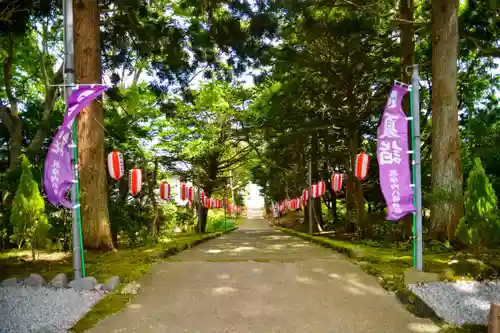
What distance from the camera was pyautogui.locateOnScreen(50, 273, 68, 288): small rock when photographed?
601 cm

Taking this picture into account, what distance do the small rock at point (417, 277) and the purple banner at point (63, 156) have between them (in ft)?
15.9

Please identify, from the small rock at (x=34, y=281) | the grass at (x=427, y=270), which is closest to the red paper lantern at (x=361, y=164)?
the grass at (x=427, y=270)

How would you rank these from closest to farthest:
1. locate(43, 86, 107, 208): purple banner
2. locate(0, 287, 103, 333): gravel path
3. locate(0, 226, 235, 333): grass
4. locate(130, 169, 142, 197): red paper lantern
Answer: locate(0, 287, 103, 333): gravel path, locate(0, 226, 235, 333): grass, locate(43, 86, 107, 208): purple banner, locate(130, 169, 142, 197): red paper lantern

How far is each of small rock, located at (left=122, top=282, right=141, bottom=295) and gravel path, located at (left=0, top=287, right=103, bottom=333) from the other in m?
0.35

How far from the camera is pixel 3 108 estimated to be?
46.2 feet

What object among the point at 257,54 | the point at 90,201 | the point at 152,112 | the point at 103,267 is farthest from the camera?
the point at 152,112

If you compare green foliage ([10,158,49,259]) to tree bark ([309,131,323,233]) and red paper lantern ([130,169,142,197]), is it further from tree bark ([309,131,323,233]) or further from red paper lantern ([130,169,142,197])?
tree bark ([309,131,323,233])

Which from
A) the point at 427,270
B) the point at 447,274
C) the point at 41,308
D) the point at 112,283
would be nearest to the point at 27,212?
the point at 112,283

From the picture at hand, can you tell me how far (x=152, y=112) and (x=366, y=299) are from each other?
1324 cm

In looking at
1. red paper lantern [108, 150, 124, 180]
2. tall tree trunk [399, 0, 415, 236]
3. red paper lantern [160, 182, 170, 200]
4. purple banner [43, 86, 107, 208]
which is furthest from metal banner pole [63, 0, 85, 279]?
red paper lantern [160, 182, 170, 200]

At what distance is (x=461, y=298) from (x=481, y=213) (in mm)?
1733

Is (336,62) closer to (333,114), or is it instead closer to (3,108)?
(333,114)

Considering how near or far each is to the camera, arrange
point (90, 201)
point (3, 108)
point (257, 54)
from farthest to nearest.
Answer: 1. point (3, 108)
2. point (257, 54)
3. point (90, 201)

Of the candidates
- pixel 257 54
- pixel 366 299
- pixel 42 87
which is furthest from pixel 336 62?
pixel 42 87
